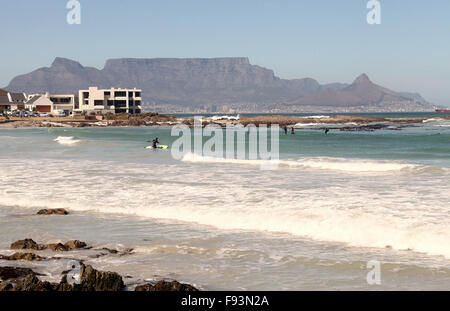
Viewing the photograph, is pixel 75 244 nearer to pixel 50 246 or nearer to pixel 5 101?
pixel 50 246

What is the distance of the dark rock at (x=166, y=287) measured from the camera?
888 centimetres

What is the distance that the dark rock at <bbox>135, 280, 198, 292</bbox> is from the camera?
8883 mm

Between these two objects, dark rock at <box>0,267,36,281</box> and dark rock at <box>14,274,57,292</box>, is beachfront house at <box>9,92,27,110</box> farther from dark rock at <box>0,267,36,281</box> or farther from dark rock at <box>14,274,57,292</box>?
dark rock at <box>14,274,57,292</box>

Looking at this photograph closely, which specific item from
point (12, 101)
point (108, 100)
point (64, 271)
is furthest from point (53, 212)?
point (12, 101)

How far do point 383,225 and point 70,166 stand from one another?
20.0 metres

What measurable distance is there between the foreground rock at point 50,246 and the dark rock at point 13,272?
1.77m

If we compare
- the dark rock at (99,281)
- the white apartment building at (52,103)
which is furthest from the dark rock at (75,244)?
the white apartment building at (52,103)

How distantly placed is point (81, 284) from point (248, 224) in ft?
21.8

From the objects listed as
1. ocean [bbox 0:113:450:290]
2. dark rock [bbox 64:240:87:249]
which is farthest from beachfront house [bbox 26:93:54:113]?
dark rock [bbox 64:240:87:249]

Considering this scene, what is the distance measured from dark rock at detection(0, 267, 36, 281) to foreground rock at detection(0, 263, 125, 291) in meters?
0.30

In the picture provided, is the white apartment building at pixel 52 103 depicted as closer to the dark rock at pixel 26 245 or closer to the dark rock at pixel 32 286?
the dark rock at pixel 26 245

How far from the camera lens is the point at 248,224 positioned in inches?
583

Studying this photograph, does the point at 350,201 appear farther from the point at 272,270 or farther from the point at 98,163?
the point at 98,163
